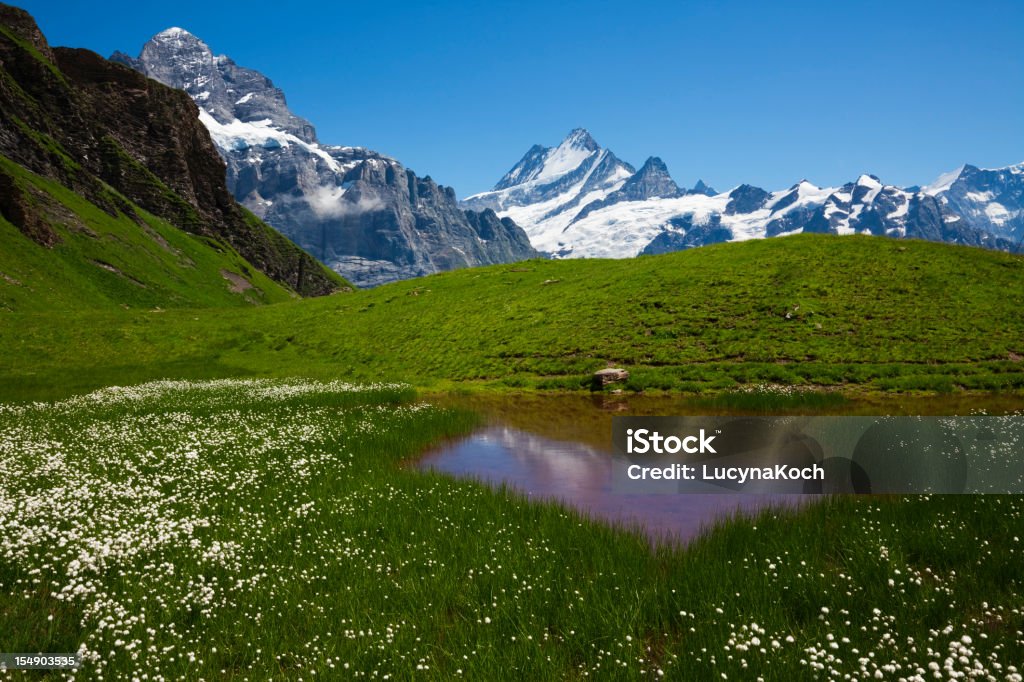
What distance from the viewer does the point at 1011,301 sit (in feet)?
145

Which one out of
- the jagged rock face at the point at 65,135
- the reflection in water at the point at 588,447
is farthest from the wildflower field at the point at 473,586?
the jagged rock face at the point at 65,135

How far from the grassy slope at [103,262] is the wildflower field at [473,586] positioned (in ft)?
279

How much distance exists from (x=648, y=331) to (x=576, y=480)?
3234cm

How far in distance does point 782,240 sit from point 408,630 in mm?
67370

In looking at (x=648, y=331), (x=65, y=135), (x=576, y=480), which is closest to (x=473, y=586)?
(x=576, y=480)

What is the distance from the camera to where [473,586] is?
28.4 feet

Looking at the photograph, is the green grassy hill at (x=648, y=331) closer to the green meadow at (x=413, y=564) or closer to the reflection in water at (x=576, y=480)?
the green meadow at (x=413, y=564)

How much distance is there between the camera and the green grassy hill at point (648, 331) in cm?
3662

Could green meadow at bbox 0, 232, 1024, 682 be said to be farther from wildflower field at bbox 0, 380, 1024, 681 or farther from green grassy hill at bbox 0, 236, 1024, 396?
green grassy hill at bbox 0, 236, 1024, 396

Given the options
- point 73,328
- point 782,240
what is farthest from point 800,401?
point 73,328

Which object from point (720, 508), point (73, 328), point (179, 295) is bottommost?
point (720, 508)

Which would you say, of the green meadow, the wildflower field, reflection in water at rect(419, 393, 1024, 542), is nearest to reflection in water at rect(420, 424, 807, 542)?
reflection in water at rect(419, 393, 1024, 542)

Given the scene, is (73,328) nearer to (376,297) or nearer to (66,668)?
(376,297)

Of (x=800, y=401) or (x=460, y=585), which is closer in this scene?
(x=460, y=585)
